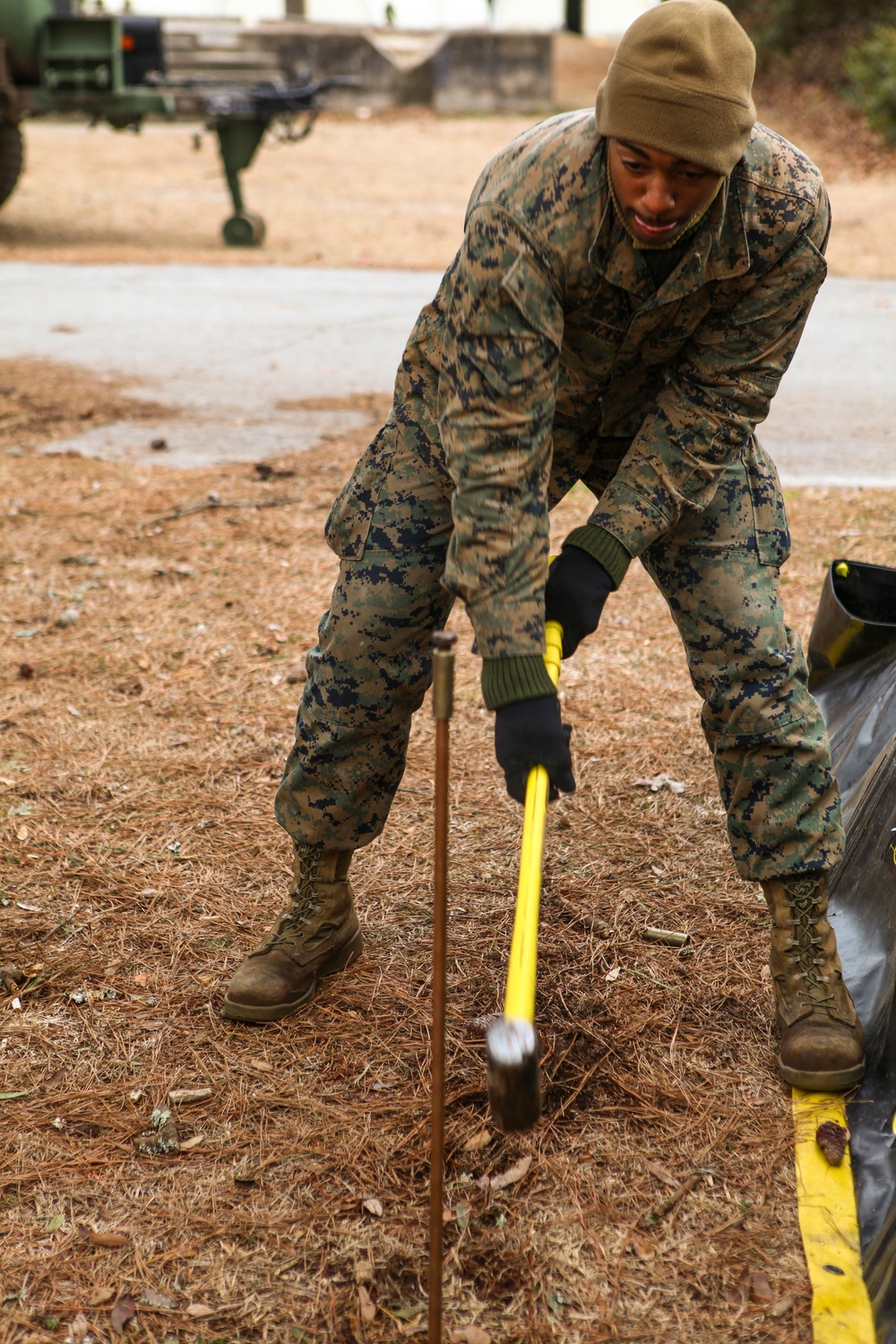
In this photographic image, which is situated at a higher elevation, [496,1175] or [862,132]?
[496,1175]

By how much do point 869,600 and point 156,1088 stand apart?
2232mm

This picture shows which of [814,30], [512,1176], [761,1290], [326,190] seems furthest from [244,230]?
[814,30]

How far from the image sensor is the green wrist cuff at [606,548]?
2342mm

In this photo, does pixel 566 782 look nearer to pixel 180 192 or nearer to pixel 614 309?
pixel 614 309

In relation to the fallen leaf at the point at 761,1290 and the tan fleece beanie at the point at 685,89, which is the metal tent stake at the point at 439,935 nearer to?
the fallen leaf at the point at 761,1290


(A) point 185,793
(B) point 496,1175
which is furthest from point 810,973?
(A) point 185,793

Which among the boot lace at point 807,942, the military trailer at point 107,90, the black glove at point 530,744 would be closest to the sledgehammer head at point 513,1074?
the black glove at point 530,744

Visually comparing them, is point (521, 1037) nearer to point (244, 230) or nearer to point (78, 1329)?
point (78, 1329)

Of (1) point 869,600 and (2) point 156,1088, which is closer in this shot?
(2) point 156,1088

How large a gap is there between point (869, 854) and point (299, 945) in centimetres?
125

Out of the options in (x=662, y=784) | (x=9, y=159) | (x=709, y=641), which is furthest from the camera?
(x=9, y=159)

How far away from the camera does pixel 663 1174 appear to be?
2.32m

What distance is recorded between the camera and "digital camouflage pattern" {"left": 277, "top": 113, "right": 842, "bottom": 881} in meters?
2.15

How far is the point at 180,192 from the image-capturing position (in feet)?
50.4
